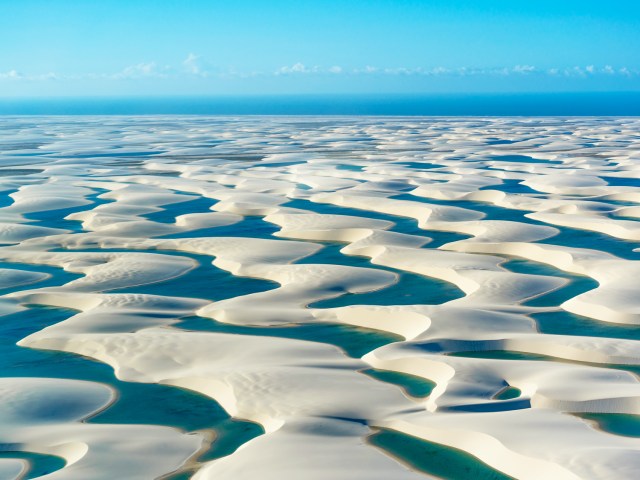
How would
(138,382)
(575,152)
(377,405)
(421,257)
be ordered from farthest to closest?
(575,152) → (421,257) → (138,382) → (377,405)

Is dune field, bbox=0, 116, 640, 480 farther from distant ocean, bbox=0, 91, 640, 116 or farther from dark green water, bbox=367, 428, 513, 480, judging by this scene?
distant ocean, bbox=0, 91, 640, 116

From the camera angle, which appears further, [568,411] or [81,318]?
[81,318]

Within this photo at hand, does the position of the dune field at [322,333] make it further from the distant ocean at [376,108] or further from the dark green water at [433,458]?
the distant ocean at [376,108]

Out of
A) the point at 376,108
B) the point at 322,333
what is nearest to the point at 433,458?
the point at 322,333

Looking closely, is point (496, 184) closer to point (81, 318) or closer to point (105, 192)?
point (105, 192)

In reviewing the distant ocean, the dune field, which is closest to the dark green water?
the dune field

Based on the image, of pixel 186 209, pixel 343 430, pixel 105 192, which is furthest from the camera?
pixel 105 192

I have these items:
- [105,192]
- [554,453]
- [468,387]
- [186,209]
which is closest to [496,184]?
[186,209]

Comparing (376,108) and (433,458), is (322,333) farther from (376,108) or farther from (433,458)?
(376,108)
